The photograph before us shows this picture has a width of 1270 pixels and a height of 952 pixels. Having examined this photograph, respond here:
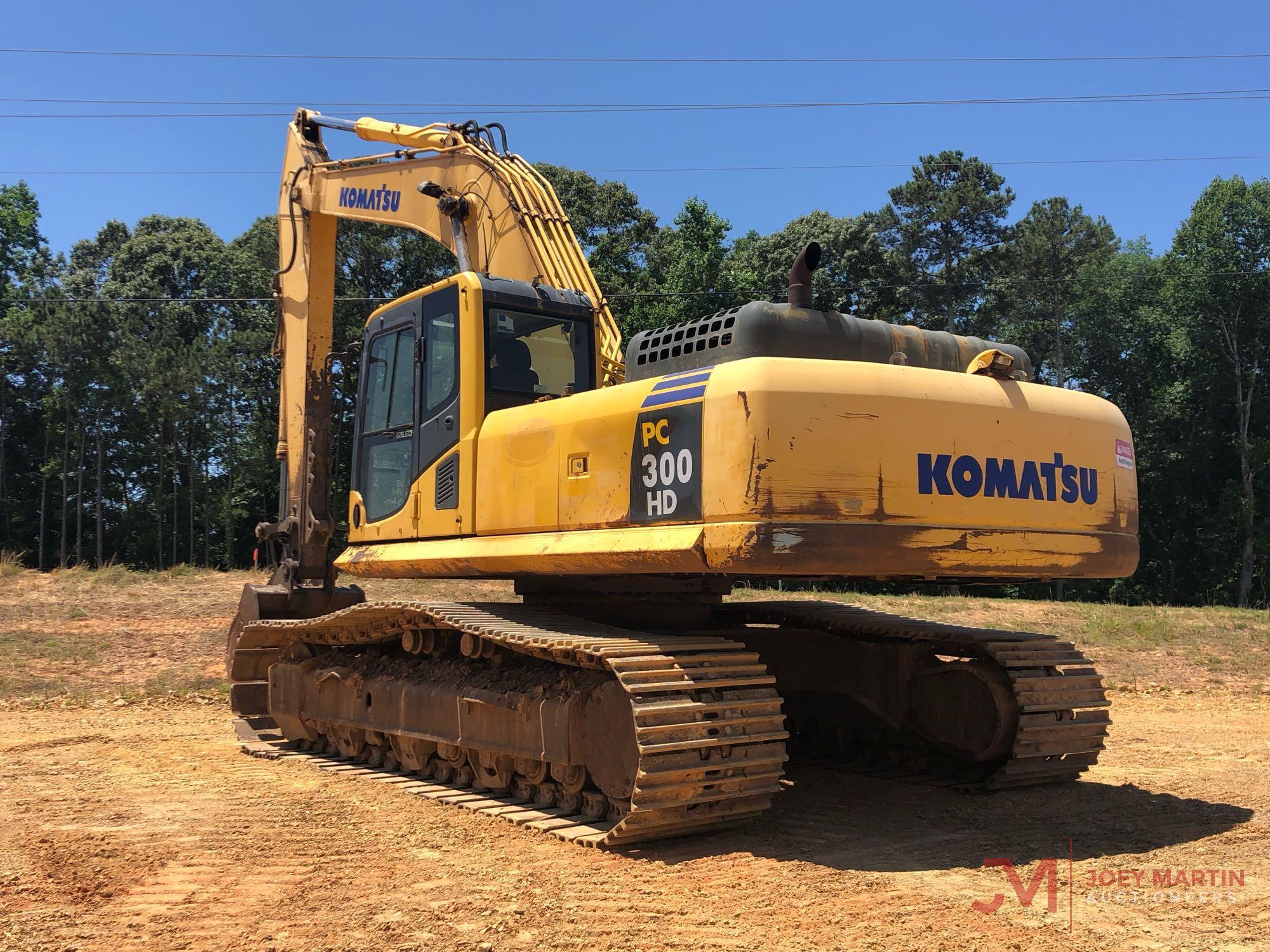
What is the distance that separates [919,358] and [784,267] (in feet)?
104

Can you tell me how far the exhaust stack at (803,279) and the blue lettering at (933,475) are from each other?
3.56 feet

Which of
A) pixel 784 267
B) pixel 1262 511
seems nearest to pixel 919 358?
pixel 784 267

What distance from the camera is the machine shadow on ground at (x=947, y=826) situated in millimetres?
5555

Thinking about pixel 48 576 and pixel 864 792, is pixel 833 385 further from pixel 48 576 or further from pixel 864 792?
pixel 48 576

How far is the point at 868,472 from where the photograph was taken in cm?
549

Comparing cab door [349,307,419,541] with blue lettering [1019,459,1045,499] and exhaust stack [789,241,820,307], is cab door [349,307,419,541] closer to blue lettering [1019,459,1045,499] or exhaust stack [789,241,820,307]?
exhaust stack [789,241,820,307]

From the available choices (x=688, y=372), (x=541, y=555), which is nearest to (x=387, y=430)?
(x=541, y=555)

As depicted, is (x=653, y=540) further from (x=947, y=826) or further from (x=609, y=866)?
(x=947, y=826)

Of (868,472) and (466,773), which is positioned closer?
(868,472)

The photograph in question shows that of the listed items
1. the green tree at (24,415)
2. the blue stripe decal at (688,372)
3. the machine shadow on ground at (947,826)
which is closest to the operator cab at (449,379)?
the blue stripe decal at (688,372)

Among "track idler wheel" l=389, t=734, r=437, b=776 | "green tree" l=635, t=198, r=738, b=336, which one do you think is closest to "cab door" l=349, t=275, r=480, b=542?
"track idler wheel" l=389, t=734, r=437, b=776

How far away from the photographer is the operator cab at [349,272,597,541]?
7.20m

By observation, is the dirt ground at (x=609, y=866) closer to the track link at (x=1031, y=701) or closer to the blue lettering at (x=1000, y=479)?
the track link at (x=1031, y=701)

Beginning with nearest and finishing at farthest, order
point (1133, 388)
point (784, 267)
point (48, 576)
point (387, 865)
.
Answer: point (387, 865) < point (48, 576) < point (784, 267) < point (1133, 388)
